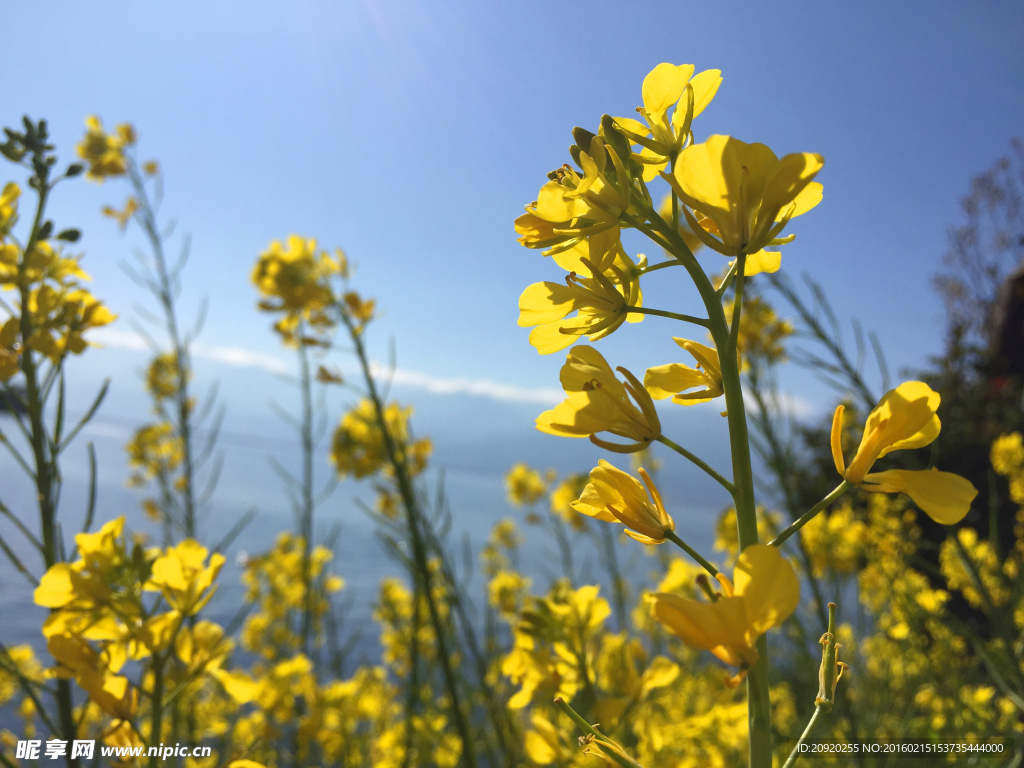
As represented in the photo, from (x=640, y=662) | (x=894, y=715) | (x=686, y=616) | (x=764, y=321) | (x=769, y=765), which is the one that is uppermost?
(x=764, y=321)

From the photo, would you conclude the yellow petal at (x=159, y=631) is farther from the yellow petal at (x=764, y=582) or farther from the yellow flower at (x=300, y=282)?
the yellow flower at (x=300, y=282)

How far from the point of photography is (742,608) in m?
0.37

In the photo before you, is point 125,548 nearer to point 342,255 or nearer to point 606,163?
point 606,163

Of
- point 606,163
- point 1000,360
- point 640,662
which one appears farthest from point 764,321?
point 1000,360

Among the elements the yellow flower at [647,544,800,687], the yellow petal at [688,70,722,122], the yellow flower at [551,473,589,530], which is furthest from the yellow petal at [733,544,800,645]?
the yellow flower at [551,473,589,530]

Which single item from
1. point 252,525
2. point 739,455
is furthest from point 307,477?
point 252,525

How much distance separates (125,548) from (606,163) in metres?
0.91

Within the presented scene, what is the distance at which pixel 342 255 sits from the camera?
2.31m

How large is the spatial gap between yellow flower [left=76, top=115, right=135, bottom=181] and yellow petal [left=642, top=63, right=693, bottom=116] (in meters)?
3.92

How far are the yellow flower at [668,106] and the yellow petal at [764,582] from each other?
1.36 ft

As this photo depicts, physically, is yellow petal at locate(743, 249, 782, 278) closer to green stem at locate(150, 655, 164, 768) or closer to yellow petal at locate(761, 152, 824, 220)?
yellow petal at locate(761, 152, 824, 220)

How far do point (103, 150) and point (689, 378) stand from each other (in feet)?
14.1

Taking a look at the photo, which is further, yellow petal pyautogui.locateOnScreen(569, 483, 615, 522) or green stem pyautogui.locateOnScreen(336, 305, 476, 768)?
green stem pyautogui.locateOnScreen(336, 305, 476, 768)

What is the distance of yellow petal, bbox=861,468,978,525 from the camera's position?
44 centimetres
